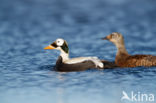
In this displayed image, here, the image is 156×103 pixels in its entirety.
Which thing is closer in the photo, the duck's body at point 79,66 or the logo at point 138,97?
the logo at point 138,97

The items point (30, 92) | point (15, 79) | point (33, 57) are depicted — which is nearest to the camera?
point (30, 92)

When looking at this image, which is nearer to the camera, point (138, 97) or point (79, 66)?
point (138, 97)

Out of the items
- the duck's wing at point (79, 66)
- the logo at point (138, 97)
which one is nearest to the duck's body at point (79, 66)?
the duck's wing at point (79, 66)

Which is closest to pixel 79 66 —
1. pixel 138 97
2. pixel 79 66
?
pixel 79 66

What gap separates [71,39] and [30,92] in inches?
367

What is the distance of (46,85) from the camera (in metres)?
11.8

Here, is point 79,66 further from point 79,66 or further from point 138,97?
point 138,97

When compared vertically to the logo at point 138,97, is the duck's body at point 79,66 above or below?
above

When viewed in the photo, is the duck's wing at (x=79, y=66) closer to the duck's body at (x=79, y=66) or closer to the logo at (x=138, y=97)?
the duck's body at (x=79, y=66)

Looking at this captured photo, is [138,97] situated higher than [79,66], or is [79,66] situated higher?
[79,66]

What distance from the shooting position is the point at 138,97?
10.7 metres

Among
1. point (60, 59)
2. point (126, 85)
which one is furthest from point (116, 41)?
point (126, 85)

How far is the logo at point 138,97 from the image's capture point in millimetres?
10547

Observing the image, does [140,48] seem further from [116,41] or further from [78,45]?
[116,41]
